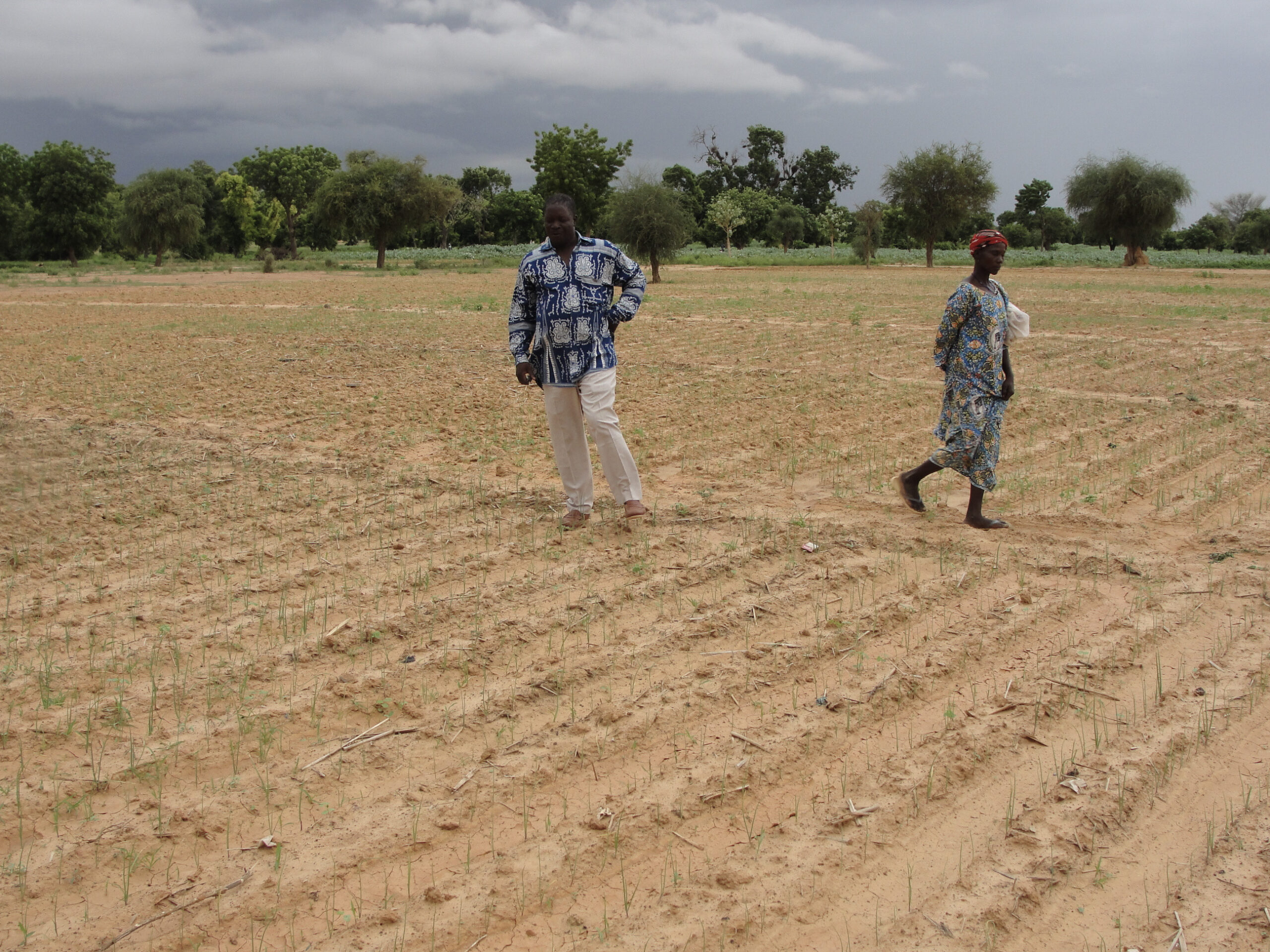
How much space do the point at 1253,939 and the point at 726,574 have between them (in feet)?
9.45

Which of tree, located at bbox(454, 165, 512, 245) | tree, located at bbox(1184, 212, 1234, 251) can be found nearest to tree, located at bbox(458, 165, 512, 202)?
tree, located at bbox(454, 165, 512, 245)

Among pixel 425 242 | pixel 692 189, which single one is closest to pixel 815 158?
pixel 692 189

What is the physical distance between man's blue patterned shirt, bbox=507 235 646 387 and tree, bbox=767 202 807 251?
2534 inches

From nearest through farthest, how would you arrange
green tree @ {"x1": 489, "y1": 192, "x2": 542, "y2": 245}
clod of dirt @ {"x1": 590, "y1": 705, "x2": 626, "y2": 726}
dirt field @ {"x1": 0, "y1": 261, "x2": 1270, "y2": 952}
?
dirt field @ {"x1": 0, "y1": 261, "x2": 1270, "y2": 952} < clod of dirt @ {"x1": 590, "y1": 705, "x2": 626, "y2": 726} < green tree @ {"x1": 489, "y1": 192, "x2": 542, "y2": 245}

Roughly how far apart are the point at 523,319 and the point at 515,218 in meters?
75.9

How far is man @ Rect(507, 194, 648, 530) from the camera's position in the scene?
18.9 ft

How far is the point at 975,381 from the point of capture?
586 centimetres

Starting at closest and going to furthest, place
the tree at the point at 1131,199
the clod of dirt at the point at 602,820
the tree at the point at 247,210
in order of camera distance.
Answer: the clod of dirt at the point at 602,820
the tree at the point at 1131,199
the tree at the point at 247,210

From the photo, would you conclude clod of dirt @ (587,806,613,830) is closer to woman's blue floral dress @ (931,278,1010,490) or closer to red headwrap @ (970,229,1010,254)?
woman's blue floral dress @ (931,278,1010,490)

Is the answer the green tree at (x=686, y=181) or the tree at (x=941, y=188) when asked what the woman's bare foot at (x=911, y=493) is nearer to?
the tree at (x=941, y=188)

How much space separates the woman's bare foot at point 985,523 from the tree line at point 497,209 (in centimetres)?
2749

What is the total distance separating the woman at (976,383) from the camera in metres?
5.82

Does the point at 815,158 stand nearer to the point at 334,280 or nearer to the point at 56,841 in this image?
the point at 334,280

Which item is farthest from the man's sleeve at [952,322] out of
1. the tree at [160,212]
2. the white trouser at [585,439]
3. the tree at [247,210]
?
the tree at [247,210]
